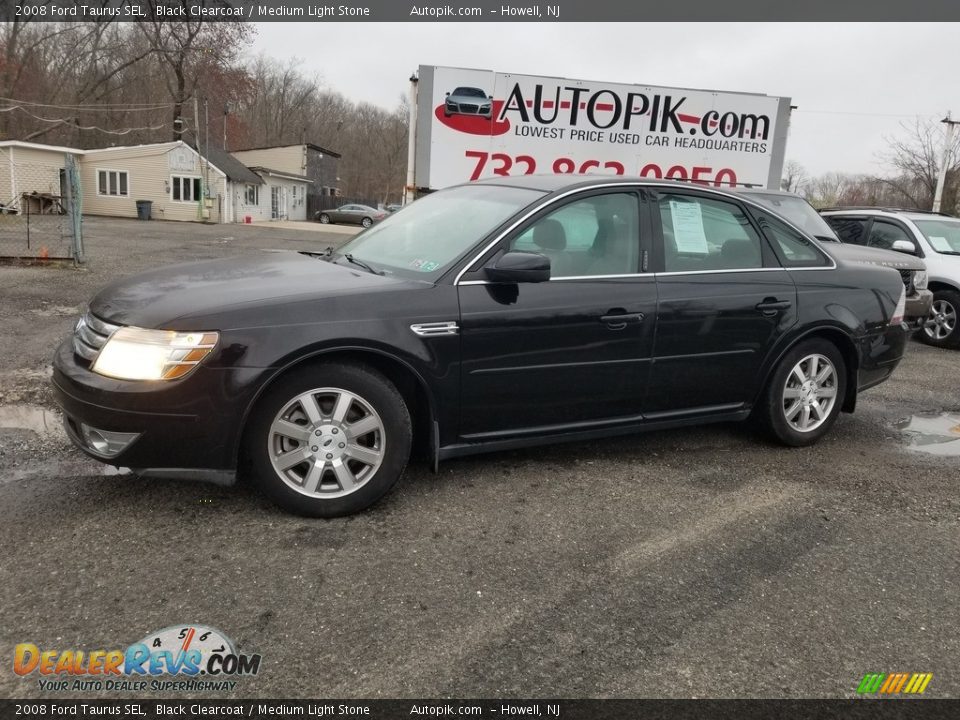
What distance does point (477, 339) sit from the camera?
352 cm

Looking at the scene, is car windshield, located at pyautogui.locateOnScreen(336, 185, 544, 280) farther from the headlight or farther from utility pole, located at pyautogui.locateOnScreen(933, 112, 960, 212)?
utility pole, located at pyautogui.locateOnScreen(933, 112, 960, 212)

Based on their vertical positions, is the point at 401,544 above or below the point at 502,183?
below

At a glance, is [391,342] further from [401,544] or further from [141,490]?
[141,490]

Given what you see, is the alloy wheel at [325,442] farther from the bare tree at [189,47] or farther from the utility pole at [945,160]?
the bare tree at [189,47]

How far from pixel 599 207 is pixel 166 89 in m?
49.3

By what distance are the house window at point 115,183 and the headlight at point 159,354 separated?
37.3m

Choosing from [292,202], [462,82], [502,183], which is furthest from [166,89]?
[502,183]

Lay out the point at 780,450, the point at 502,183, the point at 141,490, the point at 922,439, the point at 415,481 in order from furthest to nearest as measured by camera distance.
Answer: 1. the point at 922,439
2. the point at 780,450
3. the point at 502,183
4. the point at 415,481
5. the point at 141,490

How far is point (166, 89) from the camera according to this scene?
45531 millimetres

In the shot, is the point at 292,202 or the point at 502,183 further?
the point at 292,202

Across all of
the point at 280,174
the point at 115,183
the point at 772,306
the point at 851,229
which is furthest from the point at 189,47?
the point at 772,306

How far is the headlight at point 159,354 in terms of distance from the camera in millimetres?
3000

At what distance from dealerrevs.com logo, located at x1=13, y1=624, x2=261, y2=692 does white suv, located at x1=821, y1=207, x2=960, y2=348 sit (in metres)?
9.19

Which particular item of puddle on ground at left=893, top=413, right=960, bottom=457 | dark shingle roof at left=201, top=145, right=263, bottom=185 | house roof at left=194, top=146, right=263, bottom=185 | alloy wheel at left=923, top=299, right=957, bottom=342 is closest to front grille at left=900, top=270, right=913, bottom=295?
alloy wheel at left=923, top=299, right=957, bottom=342
